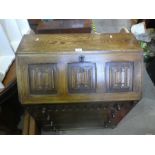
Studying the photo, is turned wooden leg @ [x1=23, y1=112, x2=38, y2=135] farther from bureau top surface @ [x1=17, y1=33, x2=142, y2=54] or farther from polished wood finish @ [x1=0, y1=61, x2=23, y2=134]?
bureau top surface @ [x1=17, y1=33, x2=142, y2=54]

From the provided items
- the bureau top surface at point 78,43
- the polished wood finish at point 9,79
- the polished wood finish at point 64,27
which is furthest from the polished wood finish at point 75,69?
the polished wood finish at point 64,27

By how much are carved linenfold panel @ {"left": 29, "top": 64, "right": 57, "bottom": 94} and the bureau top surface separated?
9 cm

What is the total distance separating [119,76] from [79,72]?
0.22m

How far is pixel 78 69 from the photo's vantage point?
1.28m

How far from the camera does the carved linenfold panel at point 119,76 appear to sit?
1.29 m

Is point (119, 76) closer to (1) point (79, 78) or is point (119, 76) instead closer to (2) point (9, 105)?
(1) point (79, 78)

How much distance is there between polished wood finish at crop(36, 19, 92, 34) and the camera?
1846 millimetres

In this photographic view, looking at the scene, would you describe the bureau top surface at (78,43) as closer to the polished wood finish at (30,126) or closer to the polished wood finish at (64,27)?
the polished wood finish at (64,27)

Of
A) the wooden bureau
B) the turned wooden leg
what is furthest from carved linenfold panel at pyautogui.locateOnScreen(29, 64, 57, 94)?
the turned wooden leg

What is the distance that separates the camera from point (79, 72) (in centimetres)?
129
